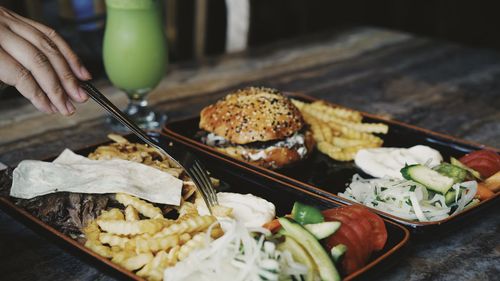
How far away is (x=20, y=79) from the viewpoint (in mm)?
1747

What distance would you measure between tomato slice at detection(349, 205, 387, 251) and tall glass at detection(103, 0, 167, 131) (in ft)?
4.25

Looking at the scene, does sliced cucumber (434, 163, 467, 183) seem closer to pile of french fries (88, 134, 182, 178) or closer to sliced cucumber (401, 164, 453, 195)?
sliced cucumber (401, 164, 453, 195)

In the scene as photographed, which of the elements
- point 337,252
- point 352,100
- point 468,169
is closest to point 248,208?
point 337,252

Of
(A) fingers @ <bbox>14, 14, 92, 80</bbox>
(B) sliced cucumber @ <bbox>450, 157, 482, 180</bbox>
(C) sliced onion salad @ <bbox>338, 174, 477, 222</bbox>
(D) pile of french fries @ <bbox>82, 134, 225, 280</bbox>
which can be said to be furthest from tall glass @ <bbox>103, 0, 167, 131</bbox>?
(B) sliced cucumber @ <bbox>450, 157, 482, 180</bbox>

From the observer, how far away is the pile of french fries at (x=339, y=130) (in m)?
2.39

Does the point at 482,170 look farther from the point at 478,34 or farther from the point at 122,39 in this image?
the point at 478,34

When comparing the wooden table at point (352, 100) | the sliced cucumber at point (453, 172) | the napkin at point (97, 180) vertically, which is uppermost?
the sliced cucumber at point (453, 172)

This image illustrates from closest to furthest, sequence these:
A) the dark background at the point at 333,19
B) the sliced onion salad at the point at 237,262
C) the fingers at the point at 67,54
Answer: the sliced onion salad at the point at 237,262, the fingers at the point at 67,54, the dark background at the point at 333,19

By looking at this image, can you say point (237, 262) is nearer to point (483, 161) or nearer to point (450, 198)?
point (450, 198)

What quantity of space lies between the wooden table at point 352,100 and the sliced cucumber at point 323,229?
0.89 ft

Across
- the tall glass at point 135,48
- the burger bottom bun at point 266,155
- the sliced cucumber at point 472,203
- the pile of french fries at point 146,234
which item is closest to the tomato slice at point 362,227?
the pile of french fries at point 146,234

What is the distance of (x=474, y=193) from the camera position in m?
1.83

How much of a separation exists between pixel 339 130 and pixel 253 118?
44 cm

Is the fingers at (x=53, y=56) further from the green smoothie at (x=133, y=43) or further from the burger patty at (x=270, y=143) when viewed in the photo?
the green smoothie at (x=133, y=43)
